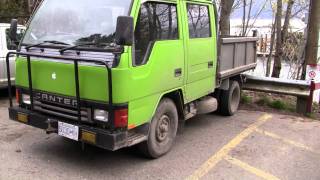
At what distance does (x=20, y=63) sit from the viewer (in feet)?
17.2

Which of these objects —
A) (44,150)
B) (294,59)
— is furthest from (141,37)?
(294,59)

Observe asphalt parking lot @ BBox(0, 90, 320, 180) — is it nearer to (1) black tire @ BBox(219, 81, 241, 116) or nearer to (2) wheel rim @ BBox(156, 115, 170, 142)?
(2) wheel rim @ BBox(156, 115, 170, 142)

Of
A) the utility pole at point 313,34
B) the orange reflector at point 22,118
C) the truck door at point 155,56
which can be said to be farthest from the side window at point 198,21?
the utility pole at point 313,34

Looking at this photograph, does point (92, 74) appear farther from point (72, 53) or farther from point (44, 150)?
point (44, 150)

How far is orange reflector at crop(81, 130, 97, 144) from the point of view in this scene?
4543 millimetres

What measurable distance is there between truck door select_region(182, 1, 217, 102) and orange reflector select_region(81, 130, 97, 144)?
182cm

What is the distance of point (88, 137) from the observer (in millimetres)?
4590

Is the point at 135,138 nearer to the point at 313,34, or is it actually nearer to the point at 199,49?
the point at 199,49

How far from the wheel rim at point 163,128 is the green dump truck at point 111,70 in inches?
0.5

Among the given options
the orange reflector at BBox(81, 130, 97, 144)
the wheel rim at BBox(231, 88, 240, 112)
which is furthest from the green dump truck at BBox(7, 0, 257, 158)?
the wheel rim at BBox(231, 88, 240, 112)

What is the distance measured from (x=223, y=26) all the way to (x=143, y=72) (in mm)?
6252

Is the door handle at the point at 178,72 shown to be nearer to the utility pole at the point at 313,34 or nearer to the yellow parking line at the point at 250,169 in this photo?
the yellow parking line at the point at 250,169

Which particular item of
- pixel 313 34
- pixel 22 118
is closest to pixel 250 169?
pixel 22 118

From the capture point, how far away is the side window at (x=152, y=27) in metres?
4.80
